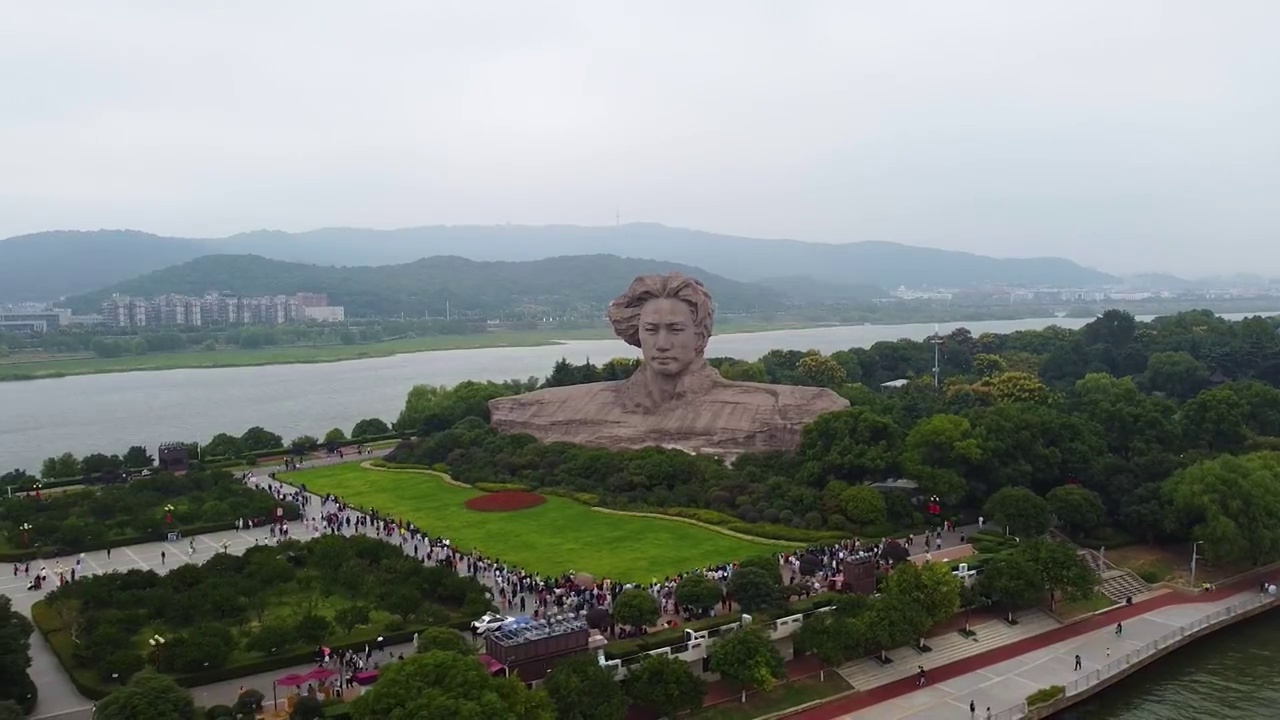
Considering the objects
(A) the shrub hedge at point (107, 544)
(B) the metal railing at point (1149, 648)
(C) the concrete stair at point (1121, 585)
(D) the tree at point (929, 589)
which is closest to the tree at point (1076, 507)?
(C) the concrete stair at point (1121, 585)

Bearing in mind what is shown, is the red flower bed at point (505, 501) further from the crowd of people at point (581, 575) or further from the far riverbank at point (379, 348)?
the far riverbank at point (379, 348)

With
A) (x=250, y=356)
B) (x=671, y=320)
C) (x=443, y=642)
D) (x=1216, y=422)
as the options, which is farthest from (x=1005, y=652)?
(x=250, y=356)

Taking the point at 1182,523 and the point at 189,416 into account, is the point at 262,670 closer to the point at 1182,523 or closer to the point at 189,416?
the point at 1182,523

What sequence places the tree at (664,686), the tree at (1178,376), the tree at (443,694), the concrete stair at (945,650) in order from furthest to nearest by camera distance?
the tree at (1178,376) → the concrete stair at (945,650) → the tree at (664,686) → the tree at (443,694)

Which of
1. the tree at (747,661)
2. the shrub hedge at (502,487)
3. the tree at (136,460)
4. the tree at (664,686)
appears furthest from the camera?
the tree at (136,460)

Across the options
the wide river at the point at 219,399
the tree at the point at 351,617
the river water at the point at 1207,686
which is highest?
the tree at the point at 351,617

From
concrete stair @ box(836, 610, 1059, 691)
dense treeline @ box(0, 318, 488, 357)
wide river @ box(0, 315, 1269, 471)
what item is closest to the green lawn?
concrete stair @ box(836, 610, 1059, 691)

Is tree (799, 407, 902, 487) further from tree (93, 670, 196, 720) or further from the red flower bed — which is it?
tree (93, 670, 196, 720)
